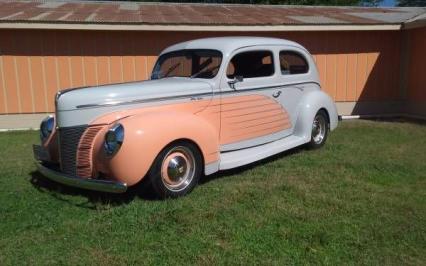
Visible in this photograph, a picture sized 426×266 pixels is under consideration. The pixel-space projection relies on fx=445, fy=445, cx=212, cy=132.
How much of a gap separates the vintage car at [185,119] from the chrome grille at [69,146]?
0.04 feet

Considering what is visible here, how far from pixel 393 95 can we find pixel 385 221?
837 centimetres

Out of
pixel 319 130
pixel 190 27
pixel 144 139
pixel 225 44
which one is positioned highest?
pixel 190 27

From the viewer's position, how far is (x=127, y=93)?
199 inches

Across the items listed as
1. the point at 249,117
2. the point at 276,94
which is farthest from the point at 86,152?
the point at 276,94

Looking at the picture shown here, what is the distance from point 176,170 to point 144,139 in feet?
2.06

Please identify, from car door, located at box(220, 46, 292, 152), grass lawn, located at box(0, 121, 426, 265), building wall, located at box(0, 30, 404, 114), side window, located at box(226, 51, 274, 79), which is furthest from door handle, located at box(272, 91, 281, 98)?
building wall, located at box(0, 30, 404, 114)

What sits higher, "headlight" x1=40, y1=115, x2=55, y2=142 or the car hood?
the car hood

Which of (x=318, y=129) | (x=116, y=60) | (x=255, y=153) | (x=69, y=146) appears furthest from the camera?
(x=116, y=60)

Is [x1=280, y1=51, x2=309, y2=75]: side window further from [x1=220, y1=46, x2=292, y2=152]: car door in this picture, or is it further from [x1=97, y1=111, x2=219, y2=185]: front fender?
[x1=97, y1=111, x2=219, y2=185]: front fender

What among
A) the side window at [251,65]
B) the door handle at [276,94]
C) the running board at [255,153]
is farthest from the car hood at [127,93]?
the door handle at [276,94]

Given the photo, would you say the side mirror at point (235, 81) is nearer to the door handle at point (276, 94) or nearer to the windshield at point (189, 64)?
the windshield at point (189, 64)

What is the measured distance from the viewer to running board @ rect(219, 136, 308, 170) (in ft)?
18.5

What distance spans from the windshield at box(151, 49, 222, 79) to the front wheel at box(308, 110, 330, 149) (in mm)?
2226

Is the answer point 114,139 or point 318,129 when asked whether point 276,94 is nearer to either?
point 318,129
